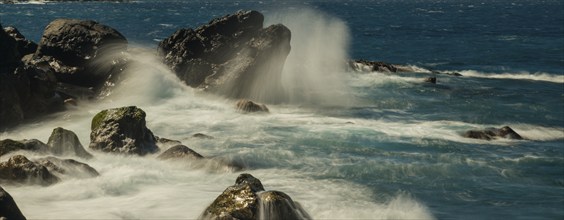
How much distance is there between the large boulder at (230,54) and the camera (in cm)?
3888

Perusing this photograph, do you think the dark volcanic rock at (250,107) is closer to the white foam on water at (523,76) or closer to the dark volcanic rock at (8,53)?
the dark volcanic rock at (8,53)

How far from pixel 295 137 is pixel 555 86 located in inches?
1266

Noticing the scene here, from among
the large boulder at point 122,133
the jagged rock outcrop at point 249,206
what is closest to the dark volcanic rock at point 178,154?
the large boulder at point 122,133

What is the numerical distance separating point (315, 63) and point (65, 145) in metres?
31.2

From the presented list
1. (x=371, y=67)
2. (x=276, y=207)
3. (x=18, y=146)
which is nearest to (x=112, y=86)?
(x=18, y=146)

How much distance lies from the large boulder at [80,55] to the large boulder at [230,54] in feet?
13.8

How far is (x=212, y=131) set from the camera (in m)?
29.8

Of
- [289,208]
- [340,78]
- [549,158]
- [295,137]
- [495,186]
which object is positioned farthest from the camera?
[340,78]

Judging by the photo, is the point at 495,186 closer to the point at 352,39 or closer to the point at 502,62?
the point at 502,62

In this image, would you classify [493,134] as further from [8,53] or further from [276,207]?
[8,53]

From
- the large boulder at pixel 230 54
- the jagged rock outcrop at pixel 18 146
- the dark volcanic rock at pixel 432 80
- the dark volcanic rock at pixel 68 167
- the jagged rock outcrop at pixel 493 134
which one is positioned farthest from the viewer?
the dark volcanic rock at pixel 432 80

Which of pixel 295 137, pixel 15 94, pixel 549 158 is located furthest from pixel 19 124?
pixel 549 158

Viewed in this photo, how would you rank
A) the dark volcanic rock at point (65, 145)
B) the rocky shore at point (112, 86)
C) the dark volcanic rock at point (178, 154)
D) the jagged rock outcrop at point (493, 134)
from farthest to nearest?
the jagged rock outcrop at point (493, 134)
the dark volcanic rock at point (178, 154)
the dark volcanic rock at point (65, 145)
the rocky shore at point (112, 86)

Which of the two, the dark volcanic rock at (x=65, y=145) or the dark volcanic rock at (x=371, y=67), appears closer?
the dark volcanic rock at (x=65, y=145)
